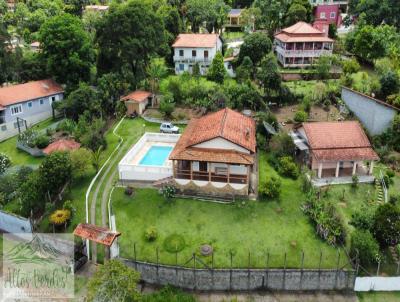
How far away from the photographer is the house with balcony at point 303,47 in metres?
61.5

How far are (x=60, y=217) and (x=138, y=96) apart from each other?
22867 mm

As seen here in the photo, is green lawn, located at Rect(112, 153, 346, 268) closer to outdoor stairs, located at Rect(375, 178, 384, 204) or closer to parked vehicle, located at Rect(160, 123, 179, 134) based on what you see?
outdoor stairs, located at Rect(375, 178, 384, 204)

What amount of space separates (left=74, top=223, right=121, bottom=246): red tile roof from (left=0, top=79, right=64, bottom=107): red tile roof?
25.0m

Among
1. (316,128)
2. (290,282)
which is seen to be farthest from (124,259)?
(316,128)

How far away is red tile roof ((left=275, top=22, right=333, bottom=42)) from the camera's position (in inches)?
2418

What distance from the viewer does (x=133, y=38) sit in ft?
169

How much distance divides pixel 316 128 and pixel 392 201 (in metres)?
8.92

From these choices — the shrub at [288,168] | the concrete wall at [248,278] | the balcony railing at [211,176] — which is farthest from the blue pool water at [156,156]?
the concrete wall at [248,278]

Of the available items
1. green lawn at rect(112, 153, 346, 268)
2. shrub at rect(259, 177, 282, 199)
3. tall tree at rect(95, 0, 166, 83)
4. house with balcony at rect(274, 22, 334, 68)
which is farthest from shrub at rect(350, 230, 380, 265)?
house with balcony at rect(274, 22, 334, 68)

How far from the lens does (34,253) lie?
28.7 m

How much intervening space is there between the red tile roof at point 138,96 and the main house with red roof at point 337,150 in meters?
20.7

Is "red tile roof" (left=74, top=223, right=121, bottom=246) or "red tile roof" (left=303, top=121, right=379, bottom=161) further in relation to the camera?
"red tile roof" (left=303, top=121, right=379, bottom=161)

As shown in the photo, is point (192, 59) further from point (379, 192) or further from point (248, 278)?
point (248, 278)

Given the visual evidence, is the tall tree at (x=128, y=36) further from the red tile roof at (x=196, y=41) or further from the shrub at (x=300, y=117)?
the shrub at (x=300, y=117)
